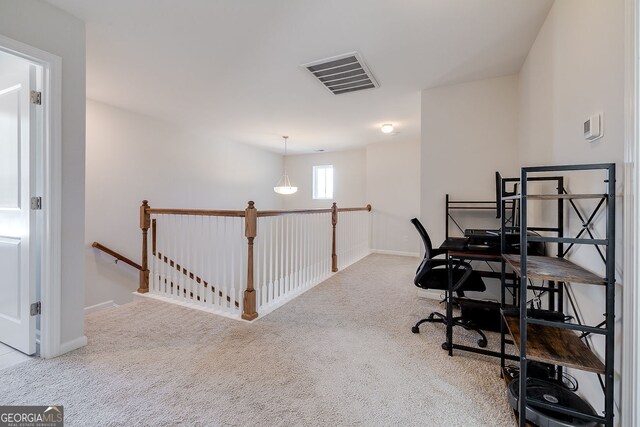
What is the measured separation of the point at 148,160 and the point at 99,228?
1.22 metres

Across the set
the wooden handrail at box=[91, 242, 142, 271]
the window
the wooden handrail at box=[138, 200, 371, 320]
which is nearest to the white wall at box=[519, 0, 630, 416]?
the wooden handrail at box=[138, 200, 371, 320]

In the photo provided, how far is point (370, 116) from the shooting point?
4195 millimetres

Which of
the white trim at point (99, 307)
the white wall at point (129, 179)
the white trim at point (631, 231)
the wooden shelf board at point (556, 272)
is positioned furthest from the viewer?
the white wall at point (129, 179)

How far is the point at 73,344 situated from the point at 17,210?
3.40 ft

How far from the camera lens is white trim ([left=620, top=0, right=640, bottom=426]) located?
973 millimetres

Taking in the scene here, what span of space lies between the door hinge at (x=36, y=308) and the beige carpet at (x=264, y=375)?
327mm

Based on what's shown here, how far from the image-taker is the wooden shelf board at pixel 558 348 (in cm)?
111

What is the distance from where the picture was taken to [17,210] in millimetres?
1989

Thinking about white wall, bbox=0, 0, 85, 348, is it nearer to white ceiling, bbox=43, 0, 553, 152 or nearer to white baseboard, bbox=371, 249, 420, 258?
white ceiling, bbox=43, 0, 553, 152

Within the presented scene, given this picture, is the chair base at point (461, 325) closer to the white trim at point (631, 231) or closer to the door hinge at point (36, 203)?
the white trim at point (631, 231)

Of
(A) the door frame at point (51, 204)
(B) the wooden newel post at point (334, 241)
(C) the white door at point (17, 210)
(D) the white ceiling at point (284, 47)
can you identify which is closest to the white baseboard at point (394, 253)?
(B) the wooden newel post at point (334, 241)

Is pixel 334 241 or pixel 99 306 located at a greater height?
pixel 334 241

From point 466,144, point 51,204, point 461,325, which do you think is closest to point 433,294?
point 461,325

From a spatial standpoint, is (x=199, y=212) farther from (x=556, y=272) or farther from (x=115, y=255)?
(x=556, y=272)
